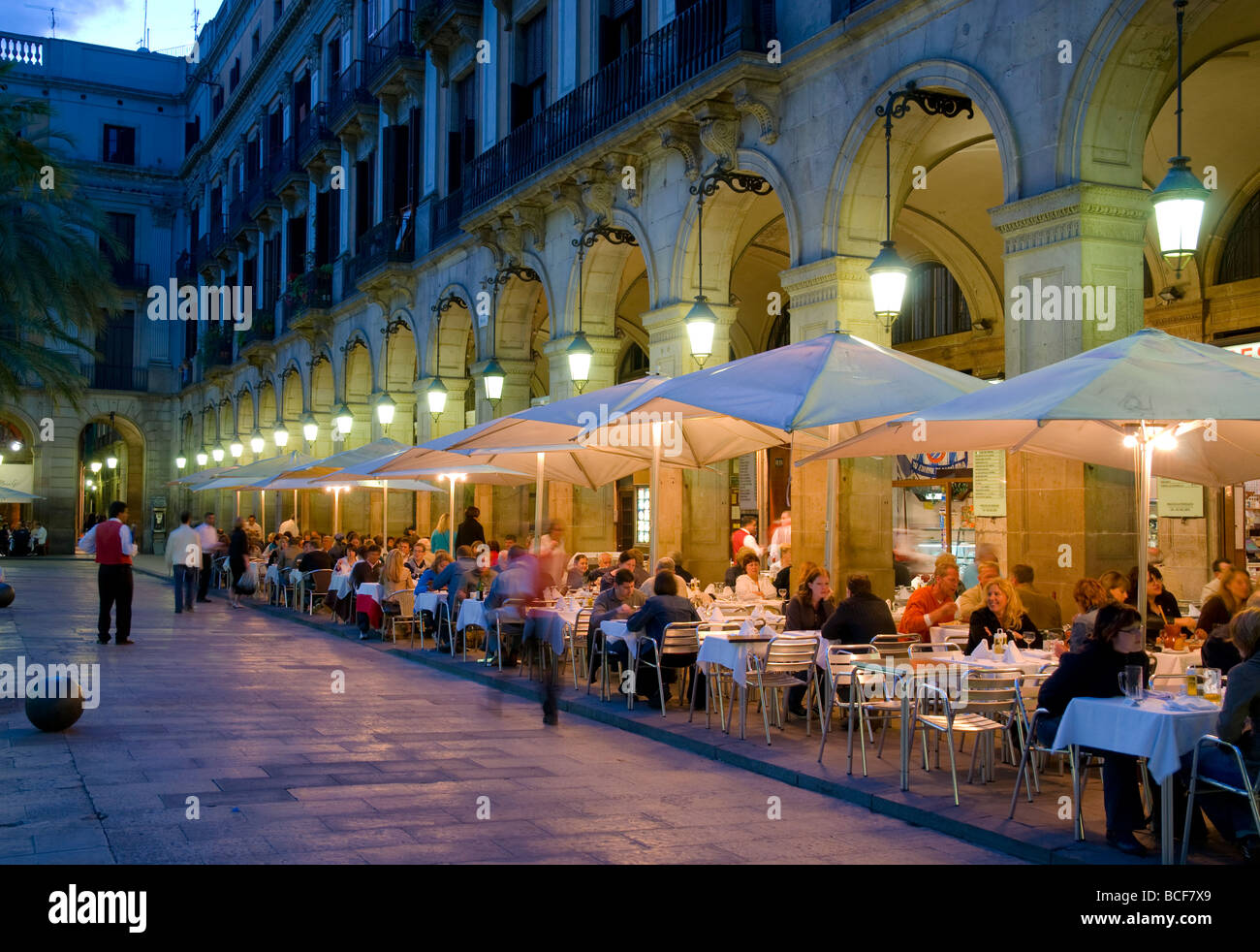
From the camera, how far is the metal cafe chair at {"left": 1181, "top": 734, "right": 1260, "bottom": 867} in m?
5.59

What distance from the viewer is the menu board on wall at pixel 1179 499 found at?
1447 centimetres

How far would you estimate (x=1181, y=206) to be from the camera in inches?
309

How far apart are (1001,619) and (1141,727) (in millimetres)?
3140

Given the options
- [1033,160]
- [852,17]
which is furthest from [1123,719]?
[852,17]

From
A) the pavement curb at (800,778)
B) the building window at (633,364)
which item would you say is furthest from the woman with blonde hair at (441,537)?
the building window at (633,364)

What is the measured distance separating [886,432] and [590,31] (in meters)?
11.7

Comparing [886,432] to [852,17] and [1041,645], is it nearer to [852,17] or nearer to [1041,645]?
[1041,645]

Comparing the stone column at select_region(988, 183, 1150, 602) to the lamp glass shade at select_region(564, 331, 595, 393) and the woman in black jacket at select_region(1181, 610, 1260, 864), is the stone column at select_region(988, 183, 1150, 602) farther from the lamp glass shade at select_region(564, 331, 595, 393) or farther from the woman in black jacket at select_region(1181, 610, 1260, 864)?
the lamp glass shade at select_region(564, 331, 595, 393)

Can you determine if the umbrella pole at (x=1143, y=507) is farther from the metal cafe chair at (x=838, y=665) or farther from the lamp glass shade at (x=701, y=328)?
the lamp glass shade at (x=701, y=328)

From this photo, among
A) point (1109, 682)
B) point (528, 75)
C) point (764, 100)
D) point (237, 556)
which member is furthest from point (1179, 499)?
point (237, 556)

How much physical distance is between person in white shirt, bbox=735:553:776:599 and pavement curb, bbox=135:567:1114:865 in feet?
9.11

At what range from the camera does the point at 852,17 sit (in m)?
13.0
